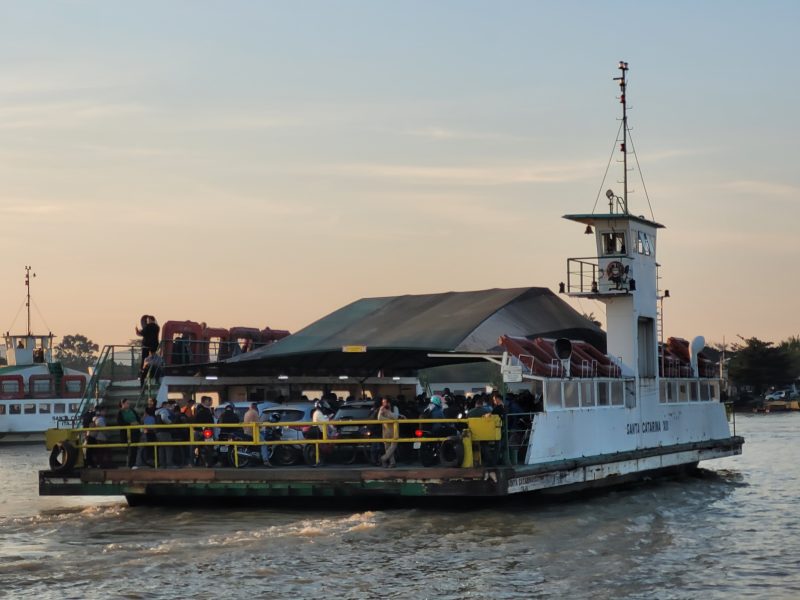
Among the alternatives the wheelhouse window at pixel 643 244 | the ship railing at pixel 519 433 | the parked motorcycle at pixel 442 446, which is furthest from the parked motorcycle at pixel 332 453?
the wheelhouse window at pixel 643 244

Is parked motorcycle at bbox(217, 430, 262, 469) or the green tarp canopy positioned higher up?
the green tarp canopy

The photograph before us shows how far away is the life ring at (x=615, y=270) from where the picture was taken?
30.5m

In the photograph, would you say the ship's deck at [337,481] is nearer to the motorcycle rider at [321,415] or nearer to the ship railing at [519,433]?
the ship railing at [519,433]

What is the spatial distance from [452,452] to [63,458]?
8.39 metres

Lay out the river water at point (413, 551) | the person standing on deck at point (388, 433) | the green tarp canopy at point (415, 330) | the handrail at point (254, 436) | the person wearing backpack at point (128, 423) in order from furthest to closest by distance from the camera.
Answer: the green tarp canopy at point (415, 330) < the person wearing backpack at point (128, 423) < the person standing on deck at point (388, 433) < the handrail at point (254, 436) < the river water at point (413, 551)

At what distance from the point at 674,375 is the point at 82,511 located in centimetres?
1516

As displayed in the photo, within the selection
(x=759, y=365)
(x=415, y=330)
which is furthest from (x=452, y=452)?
(x=759, y=365)

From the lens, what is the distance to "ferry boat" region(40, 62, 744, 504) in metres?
24.2

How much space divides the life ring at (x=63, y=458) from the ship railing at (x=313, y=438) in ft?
0.69

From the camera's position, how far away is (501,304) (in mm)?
33812

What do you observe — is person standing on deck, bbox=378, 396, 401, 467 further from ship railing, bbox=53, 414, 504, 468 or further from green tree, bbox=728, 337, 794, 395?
green tree, bbox=728, 337, 794, 395

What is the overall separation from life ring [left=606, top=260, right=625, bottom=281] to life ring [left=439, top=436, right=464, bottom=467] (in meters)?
8.37

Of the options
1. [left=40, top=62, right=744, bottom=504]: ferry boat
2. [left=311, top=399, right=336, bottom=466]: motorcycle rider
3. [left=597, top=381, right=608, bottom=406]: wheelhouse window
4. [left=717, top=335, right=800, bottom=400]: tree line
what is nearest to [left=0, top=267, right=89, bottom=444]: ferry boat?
[left=40, top=62, right=744, bottom=504]: ferry boat

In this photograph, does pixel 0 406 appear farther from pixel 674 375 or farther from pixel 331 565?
pixel 331 565
